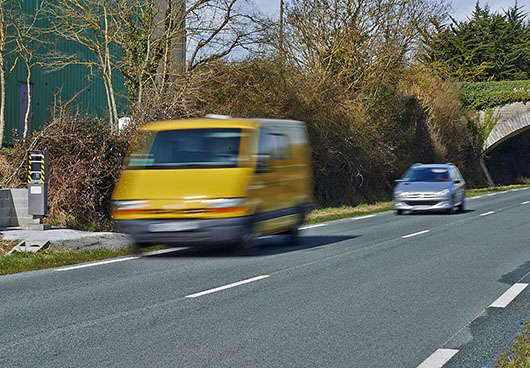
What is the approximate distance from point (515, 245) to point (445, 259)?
280 centimetres

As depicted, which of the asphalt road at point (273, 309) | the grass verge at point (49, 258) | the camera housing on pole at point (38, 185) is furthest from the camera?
the camera housing on pole at point (38, 185)

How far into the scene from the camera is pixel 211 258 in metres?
12.5

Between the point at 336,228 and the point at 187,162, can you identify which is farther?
the point at 336,228

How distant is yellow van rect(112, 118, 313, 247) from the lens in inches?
465

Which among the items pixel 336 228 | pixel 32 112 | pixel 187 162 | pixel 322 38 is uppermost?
pixel 322 38

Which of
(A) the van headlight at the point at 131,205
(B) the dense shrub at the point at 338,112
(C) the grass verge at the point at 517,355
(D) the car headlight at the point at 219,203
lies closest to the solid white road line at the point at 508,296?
(C) the grass verge at the point at 517,355

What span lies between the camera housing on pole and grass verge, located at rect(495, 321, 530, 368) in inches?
454

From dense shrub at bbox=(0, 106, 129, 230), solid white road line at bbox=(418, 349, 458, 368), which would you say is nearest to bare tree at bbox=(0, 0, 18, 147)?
dense shrub at bbox=(0, 106, 129, 230)

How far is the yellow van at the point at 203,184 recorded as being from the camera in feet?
38.8

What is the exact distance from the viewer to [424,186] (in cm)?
2344

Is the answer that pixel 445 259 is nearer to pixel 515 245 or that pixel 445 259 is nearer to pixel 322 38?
pixel 515 245

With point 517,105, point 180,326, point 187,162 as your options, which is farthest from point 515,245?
point 517,105

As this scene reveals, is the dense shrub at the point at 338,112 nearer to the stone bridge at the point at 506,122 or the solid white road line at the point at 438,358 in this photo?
the stone bridge at the point at 506,122

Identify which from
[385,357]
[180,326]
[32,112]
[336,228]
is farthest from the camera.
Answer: [32,112]
